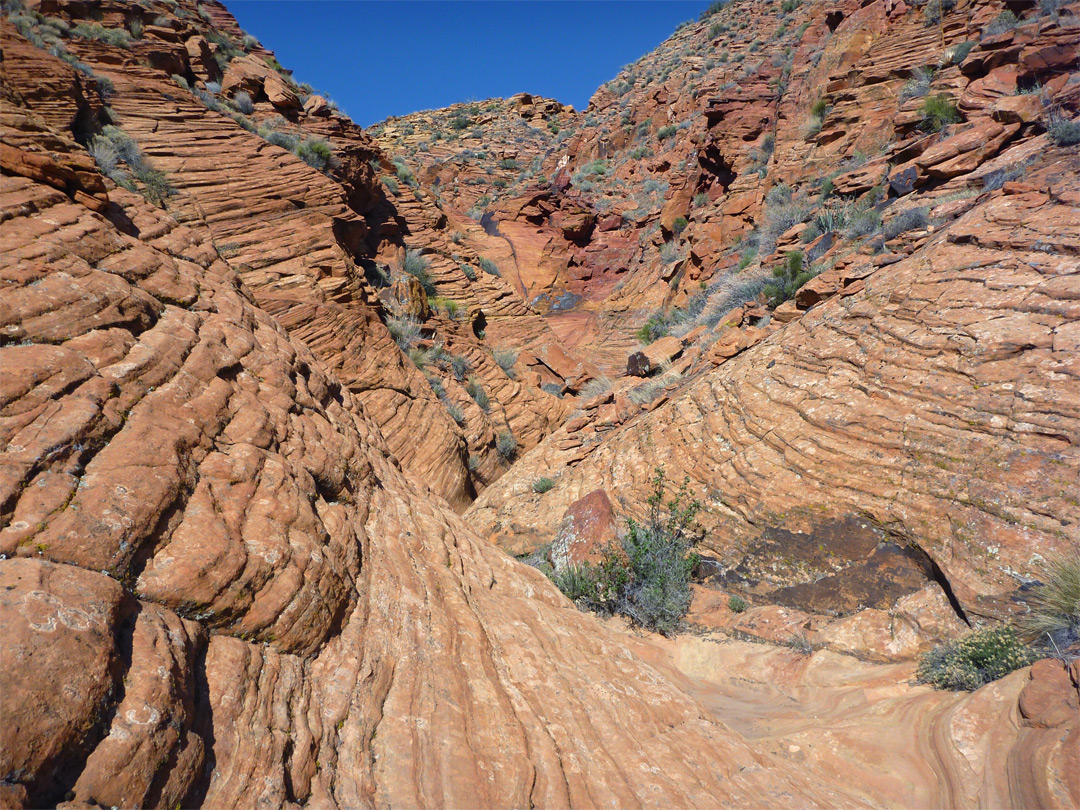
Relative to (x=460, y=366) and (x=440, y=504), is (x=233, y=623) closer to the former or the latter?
(x=440, y=504)

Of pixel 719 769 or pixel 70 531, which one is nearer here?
pixel 70 531

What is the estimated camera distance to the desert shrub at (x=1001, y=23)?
36.4ft

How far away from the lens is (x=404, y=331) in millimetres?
11492

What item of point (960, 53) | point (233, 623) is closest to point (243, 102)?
point (233, 623)

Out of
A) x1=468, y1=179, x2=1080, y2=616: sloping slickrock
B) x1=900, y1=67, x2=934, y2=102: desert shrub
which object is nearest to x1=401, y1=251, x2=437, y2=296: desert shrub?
x1=468, y1=179, x2=1080, y2=616: sloping slickrock

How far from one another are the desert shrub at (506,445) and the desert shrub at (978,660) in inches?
329

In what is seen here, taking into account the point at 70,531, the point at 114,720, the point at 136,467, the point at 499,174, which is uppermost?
the point at 499,174

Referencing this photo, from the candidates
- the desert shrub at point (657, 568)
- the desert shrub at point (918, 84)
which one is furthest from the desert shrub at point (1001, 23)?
the desert shrub at point (657, 568)

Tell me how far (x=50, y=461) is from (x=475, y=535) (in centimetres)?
394

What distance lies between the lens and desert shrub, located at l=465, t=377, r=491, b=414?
471 inches

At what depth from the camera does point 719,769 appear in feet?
10.6

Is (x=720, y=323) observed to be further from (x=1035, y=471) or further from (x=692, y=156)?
(x=692, y=156)

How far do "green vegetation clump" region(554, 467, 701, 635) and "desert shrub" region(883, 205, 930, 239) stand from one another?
16.8 ft

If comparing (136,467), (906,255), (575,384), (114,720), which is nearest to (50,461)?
(136,467)
